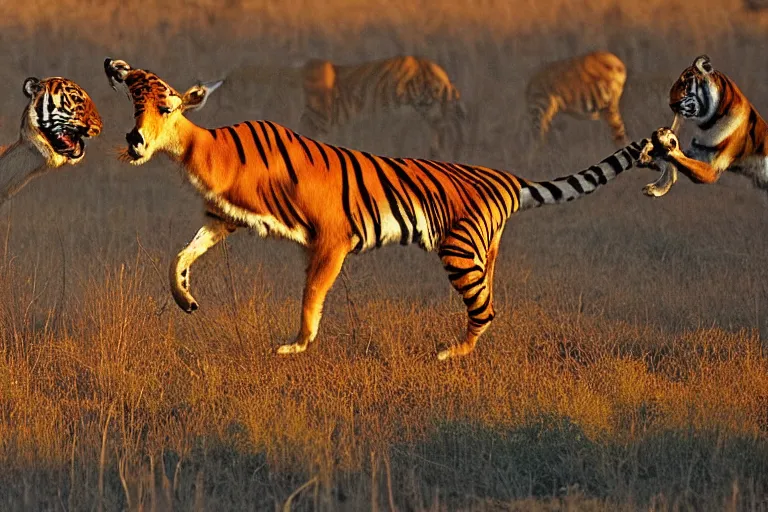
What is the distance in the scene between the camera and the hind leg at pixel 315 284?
21.6ft

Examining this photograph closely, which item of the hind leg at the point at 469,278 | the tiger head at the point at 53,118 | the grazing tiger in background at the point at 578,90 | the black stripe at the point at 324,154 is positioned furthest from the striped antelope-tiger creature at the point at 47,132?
the grazing tiger in background at the point at 578,90

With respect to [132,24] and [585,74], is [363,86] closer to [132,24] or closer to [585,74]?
[585,74]

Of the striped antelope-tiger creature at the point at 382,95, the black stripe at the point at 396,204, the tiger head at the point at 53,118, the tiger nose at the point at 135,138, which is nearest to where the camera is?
the tiger nose at the point at 135,138

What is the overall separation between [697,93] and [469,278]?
6.66 ft

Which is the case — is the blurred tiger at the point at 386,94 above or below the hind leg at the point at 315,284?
above

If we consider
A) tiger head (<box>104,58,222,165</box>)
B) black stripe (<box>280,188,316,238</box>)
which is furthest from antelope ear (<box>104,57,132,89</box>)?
black stripe (<box>280,188,316,238</box>)

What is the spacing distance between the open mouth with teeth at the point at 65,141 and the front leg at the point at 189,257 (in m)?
1.02

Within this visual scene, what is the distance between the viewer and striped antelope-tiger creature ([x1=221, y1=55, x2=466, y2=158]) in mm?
17750

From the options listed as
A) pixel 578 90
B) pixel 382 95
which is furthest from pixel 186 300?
pixel 578 90

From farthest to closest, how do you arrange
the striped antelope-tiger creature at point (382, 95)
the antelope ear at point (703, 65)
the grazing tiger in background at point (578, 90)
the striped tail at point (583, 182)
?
the grazing tiger in background at point (578, 90) → the striped antelope-tiger creature at point (382, 95) → the antelope ear at point (703, 65) → the striped tail at point (583, 182)

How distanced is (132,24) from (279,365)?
1772cm

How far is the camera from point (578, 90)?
18297 mm

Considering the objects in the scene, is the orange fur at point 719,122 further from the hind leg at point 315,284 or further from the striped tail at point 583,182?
the hind leg at point 315,284

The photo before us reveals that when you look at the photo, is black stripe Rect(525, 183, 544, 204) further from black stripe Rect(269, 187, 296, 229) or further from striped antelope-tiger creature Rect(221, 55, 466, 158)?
striped antelope-tiger creature Rect(221, 55, 466, 158)
